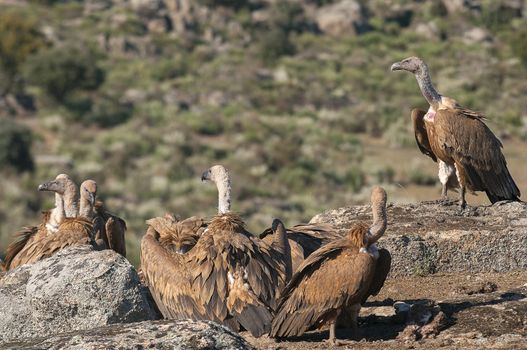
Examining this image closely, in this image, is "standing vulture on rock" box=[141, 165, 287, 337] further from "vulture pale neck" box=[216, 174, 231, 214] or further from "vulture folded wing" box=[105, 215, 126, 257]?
"vulture folded wing" box=[105, 215, 126, 257]

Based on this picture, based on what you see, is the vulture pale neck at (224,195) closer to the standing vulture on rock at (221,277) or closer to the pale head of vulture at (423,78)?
the standing vulture on rock at (221,277)

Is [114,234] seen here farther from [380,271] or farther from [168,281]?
[380,271]

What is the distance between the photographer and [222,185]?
10.9m

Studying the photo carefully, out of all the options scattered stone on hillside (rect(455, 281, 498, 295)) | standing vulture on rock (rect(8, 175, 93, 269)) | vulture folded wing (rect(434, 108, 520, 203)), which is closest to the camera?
scattered stone on hillside (rect(455, 281, 498, 295))

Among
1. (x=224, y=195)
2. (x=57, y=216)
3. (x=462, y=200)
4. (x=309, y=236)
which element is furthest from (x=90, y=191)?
(x=462, y=200)

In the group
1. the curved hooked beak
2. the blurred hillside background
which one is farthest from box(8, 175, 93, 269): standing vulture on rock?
the blurred hillside background

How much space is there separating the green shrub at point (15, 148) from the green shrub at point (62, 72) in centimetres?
908

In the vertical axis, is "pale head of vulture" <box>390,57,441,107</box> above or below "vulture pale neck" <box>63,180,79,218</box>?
above

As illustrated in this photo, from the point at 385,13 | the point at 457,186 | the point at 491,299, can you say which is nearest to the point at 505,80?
the point at 385,13

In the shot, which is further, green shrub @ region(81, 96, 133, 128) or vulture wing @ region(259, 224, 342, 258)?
green shrub @ region(81, 96, 133, 128)

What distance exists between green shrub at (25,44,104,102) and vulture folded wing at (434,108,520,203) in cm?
3834

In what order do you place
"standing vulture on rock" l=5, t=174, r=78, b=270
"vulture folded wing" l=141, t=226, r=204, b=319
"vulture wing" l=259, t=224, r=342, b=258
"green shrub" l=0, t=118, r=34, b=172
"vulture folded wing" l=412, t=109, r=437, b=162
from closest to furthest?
1. "vulture folded wing" l=141, t=226, r=204, b=319
2. "vulture wing" l=259, t=224, r=342, b=258
3. "standing vulture on rock" l=5, t=174, r=78, b=270
4. "vulture folded wing" l=412, t=109, r=437, b=162
5. "green shrub" l=0, t=118, r=34, b=172

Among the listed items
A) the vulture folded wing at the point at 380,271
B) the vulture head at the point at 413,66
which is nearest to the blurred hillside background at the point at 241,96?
the vulture head at the point at 413,66

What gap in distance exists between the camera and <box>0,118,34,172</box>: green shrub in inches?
1542
